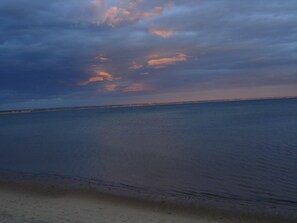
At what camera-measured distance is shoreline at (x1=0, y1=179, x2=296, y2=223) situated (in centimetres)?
1072

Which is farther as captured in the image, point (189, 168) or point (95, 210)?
point (189, 168)

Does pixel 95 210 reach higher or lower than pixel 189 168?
higher

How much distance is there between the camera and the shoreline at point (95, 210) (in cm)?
1072

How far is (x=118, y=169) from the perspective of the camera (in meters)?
20.3

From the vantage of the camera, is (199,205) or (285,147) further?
(285,147)

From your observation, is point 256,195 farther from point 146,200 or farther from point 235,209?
point 146,200

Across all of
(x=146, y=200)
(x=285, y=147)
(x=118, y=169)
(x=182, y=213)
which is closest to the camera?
(x=182, y=213)

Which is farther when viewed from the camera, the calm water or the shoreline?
the calm water

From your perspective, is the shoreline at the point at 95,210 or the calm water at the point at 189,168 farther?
the calm water at the point at 189,168

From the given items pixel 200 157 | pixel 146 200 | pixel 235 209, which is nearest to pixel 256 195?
pixel 235 209

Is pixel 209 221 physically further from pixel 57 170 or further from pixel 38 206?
pixel 57 170

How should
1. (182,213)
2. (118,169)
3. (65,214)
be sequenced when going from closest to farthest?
(65,214)
(182,213)
(118,169)

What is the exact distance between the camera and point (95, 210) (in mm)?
11945

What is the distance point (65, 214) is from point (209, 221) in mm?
5052
